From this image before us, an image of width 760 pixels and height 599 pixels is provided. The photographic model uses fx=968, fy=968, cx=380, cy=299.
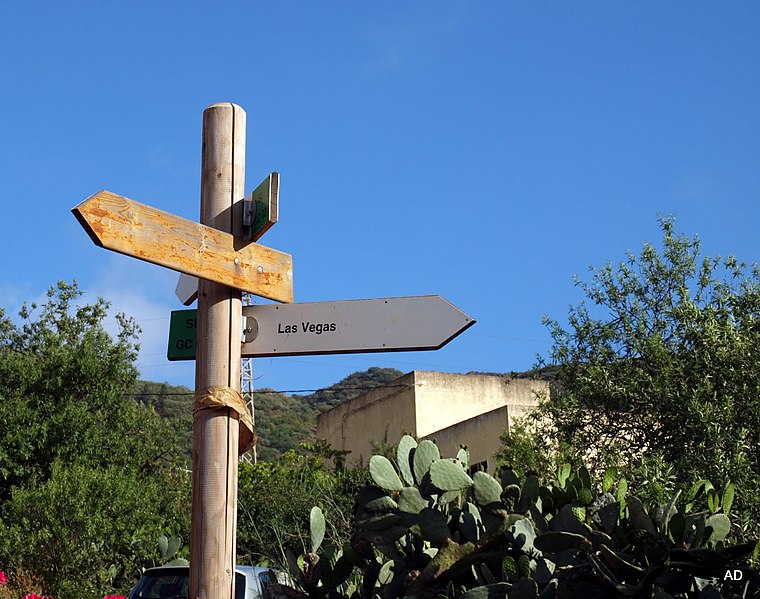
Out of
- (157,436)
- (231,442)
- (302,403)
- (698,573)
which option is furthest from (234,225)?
(302,403)

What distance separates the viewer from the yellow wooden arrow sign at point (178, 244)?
4.16m

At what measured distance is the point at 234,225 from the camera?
4562 mm

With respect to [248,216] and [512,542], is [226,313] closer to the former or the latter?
[248,216]

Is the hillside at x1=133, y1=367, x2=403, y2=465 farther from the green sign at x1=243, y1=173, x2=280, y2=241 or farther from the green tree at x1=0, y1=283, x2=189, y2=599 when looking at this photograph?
the green sign at x1=243, y1=173, x2=280, y2=241

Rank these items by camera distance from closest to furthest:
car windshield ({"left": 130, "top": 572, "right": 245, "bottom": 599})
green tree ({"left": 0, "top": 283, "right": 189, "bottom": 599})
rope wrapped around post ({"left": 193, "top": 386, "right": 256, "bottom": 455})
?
rope wrapped around post ({"left": 193, "top": 386, "right": 256, "bottom": 455}) < car windshield ({"left": 130, "top": 572, "right": 245, "bottom": 599}) < green tree ({"left": 0, "top": 283, "right": 189, "bottom": 599})

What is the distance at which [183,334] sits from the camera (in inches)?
187

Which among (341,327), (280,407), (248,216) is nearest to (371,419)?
(341,327)

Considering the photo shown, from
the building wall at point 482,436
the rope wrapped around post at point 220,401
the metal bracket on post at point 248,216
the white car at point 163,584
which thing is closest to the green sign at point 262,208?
the metal bracket on post at point 248,216

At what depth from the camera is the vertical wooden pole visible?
416 cm

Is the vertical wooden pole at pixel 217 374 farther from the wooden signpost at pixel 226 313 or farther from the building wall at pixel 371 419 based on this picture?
the building wall at pixel 371 419

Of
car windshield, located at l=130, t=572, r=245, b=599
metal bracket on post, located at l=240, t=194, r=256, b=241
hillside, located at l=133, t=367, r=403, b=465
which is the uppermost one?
hillside, located at l=133, t=367, r=403, b=465

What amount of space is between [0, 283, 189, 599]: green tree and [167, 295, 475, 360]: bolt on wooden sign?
10.3m

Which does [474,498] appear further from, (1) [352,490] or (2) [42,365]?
(2) [42,365]

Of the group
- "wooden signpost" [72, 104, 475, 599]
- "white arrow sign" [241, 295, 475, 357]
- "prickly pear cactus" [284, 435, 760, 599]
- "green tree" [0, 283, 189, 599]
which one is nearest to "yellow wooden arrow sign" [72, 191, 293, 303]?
"wooden signpost" [72, 104, 475, 599]
